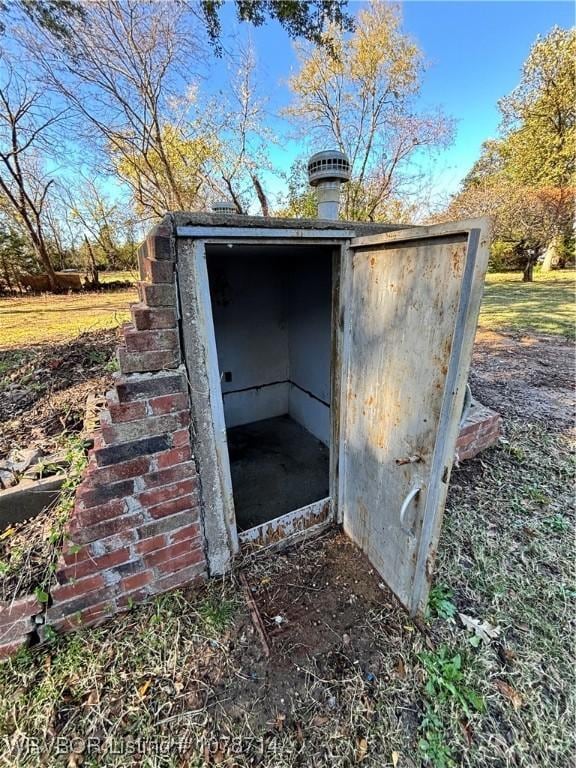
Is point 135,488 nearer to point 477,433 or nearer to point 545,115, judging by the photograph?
point 477,433

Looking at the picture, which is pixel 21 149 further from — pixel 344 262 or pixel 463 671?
pixel 463 671

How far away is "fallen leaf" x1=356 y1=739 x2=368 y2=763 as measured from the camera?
1.17 m

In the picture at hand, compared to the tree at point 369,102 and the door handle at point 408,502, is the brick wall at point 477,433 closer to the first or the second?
the door handle at point 408,502

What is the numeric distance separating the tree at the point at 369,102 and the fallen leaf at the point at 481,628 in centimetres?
1239

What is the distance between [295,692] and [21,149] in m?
16.0

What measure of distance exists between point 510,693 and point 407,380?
53.1 inches

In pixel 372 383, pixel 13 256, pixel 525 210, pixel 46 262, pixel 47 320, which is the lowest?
pixel 47 320

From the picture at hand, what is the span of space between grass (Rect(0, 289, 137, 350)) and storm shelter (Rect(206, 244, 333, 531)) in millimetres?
2270

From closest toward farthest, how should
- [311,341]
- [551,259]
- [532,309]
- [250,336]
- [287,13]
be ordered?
[311,341], [250,336], [287,13], [532,309], [551,259]

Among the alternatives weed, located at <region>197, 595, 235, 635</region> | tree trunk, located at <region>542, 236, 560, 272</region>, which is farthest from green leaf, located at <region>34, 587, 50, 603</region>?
tree trunk, located at <region>542, 236, 560, 272</region>

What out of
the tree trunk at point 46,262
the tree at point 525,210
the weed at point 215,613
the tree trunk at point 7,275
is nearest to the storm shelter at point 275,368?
the weed at point 215,613

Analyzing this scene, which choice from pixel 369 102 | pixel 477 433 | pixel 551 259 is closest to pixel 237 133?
pixel 369 102

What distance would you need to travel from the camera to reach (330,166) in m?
1.96

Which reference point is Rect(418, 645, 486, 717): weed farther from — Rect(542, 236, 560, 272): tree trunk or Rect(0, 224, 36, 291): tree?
Rect(542, 236, 560, 272): tree trunk
